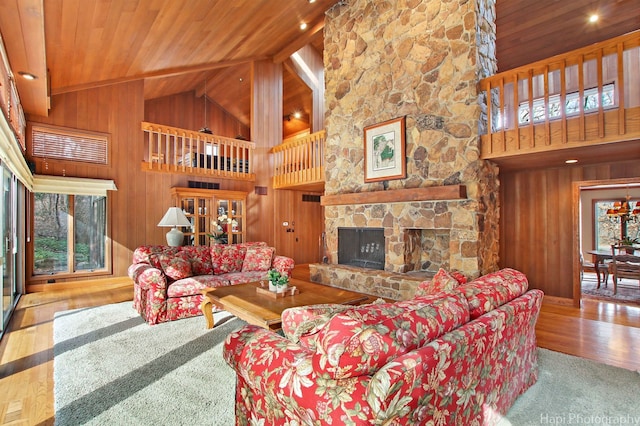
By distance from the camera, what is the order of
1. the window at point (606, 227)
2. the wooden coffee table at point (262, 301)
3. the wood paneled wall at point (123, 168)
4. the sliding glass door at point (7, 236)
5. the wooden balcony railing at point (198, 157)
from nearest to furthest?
the wooden coffee table at point (262, 301) < the sliding glass door at point (7, 236) < the wood paneled wall at point (123, 168) < the wooden balcony railing at point (198, 157) < the window at point (606, 227)

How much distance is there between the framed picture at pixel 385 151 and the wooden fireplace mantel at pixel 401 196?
29 cm

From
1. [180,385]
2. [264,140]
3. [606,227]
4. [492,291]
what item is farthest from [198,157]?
[606,227]

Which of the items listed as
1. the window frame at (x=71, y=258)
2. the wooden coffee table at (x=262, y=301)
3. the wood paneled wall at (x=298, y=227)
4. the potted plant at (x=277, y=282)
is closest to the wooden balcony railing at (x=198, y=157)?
the wood paneled wall at (x=298, y=227)

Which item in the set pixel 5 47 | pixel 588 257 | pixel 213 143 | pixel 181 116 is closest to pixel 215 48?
pixel 213 143

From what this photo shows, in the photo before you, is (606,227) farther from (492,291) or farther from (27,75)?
(27,75)

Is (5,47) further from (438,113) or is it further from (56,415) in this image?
(438,113)

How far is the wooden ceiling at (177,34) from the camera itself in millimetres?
3527

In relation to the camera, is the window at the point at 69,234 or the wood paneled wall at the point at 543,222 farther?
the window at the point at 69,234

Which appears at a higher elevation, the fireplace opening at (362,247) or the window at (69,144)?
the window at (69,144)

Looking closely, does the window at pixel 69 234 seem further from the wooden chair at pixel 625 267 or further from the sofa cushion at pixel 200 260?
the wooden chair at pixel 625 267

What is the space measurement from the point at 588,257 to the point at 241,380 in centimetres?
975

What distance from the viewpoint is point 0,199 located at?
3.37 metres

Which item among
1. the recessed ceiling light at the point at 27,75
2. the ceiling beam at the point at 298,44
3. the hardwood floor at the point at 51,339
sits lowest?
the hardwood floor at the point at 51,339

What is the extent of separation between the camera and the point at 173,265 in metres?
4.19
